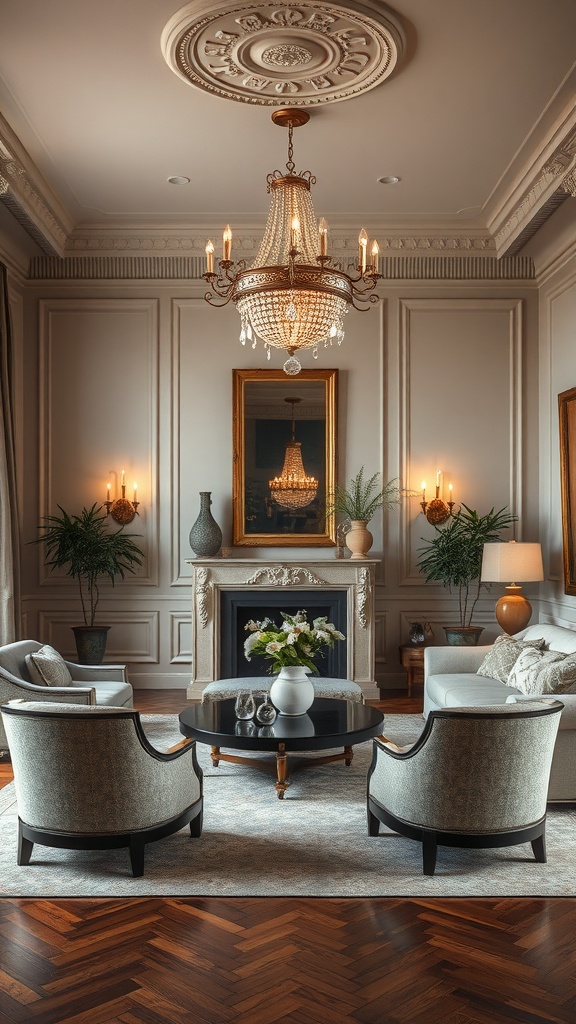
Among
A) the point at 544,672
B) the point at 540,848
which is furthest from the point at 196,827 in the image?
the point at 544,672

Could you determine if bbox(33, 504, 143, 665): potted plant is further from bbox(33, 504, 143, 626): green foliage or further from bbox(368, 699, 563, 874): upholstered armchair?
bbox(368, 699, 563, 874): upholstered armchair

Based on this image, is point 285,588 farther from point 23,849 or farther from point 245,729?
point 23,849

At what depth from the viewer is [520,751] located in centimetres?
333

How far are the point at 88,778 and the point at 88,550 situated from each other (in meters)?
3.89

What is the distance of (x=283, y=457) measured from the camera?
7.42m

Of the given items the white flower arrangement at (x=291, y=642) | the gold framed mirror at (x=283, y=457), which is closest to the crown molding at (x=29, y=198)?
the gold framed mirror at (x=283, y=457)

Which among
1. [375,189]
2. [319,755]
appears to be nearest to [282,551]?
[319,755]

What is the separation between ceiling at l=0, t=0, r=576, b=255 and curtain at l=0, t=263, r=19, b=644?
0.88m

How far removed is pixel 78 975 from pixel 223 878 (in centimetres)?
83

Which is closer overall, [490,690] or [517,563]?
[490,690]

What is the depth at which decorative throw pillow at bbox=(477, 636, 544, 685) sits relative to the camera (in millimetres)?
5348

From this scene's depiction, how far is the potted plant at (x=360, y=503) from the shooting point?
7.15 metres

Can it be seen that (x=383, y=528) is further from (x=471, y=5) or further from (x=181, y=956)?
(x=181, y=956)

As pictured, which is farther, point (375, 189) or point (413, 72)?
point (375, 189)
